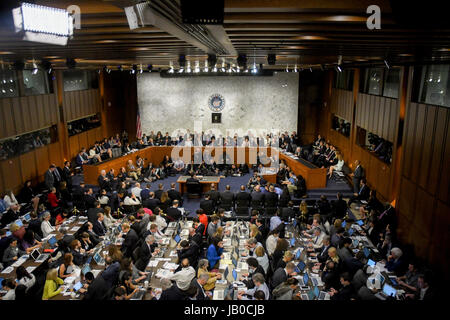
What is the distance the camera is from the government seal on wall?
A: 19.9 meters

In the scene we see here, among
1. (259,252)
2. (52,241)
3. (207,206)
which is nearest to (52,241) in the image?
(52,241)

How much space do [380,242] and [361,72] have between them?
834 centimetres

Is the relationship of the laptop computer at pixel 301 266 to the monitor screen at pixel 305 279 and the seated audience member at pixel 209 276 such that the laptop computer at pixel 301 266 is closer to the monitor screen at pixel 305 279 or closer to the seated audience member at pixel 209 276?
the monitor screen at pixel 305 279

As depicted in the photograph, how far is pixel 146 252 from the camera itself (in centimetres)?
711

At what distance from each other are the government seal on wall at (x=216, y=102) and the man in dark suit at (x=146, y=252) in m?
13.3

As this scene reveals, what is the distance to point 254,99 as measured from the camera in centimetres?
1988

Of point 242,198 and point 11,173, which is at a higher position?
point 11,173

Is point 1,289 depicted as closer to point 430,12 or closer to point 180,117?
point 430,12

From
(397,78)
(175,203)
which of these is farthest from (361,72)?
(175,203)

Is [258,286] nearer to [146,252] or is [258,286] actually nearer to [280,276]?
[280,276]

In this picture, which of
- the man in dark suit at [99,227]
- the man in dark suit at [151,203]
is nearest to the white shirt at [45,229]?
the man in dark suit at [99,227]

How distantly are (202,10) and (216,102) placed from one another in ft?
57.7

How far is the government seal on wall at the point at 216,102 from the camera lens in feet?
65.4

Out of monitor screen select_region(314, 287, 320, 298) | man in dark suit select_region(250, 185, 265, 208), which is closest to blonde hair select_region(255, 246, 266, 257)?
monitor screen select_region(314, 287, 320, 298)
